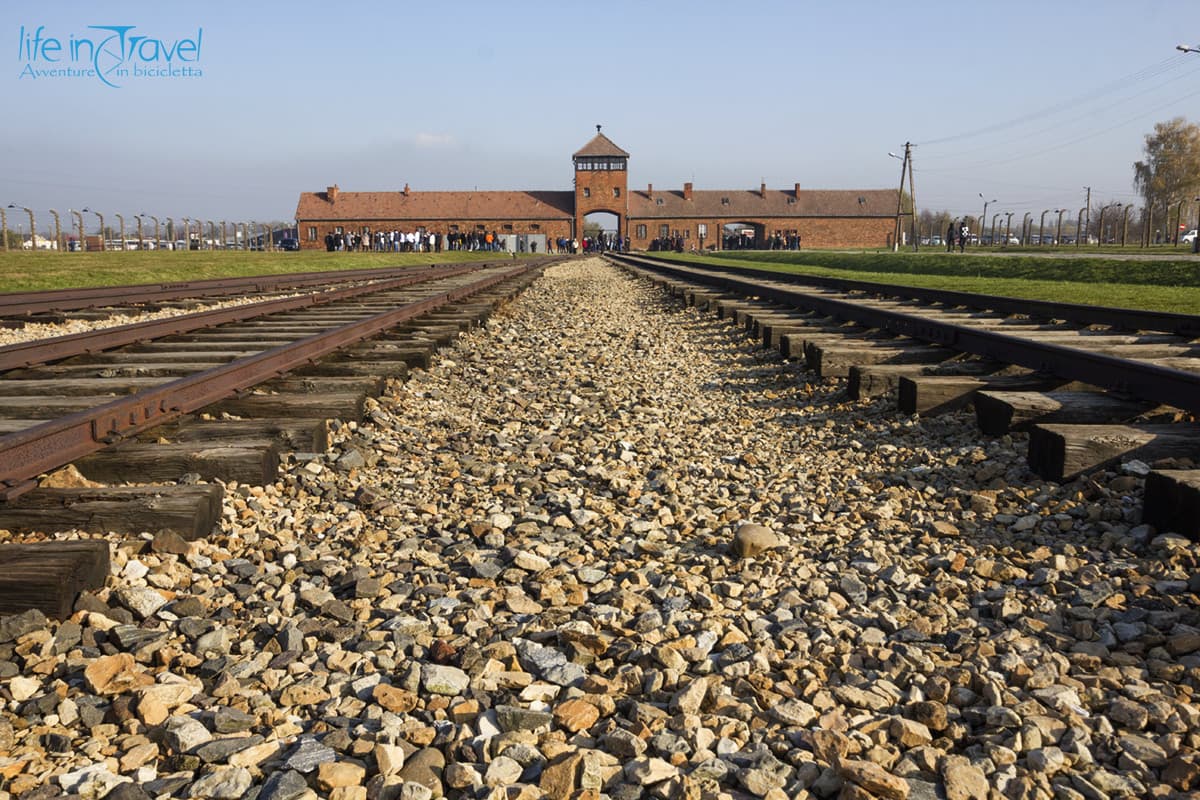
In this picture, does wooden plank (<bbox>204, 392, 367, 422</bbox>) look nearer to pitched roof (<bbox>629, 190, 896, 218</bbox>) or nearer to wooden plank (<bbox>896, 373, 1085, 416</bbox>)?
wooden plank (<bbox>896, 373, 1085, 416</bbox>)

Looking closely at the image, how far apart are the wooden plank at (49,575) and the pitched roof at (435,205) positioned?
93915mm

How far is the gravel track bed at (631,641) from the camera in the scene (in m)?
1.92

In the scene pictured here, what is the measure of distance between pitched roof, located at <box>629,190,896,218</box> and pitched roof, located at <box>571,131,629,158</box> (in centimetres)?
608

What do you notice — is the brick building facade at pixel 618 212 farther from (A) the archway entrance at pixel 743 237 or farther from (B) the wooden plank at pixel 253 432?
(B) the wooden plank at pixel 253 432

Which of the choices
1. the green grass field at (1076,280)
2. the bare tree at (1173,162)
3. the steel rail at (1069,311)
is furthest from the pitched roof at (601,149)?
the steel rail at (1069,311)

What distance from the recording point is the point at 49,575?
7.91 feet

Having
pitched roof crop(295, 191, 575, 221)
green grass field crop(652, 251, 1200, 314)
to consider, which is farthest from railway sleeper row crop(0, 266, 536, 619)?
pitched roof crop(295, 191, 575, 221)

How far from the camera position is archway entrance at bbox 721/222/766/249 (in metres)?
97.6

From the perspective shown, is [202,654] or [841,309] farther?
[841,309]

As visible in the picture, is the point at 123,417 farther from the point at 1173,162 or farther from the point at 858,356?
the point at 1173,162

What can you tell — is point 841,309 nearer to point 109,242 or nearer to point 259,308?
point 259,308

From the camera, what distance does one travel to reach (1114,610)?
8.52 ft

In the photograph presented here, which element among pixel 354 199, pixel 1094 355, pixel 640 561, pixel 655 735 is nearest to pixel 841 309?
pixel 1094 355

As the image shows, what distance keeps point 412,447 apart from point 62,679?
8.45 feet
